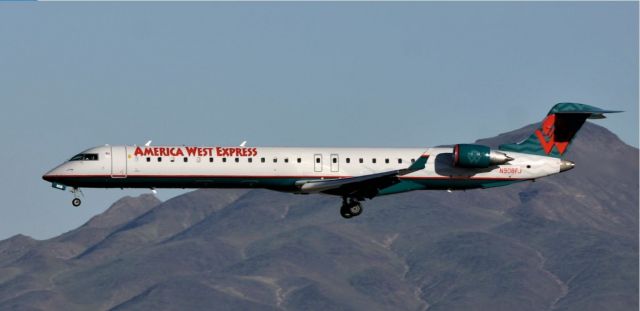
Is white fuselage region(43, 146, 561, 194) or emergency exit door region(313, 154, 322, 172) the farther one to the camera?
emergency exit door region(313, 154, 322, 172)

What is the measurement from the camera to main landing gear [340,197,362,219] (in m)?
88.0

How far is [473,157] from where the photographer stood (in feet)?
289

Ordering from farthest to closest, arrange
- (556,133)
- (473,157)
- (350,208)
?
(556,133) → (350,208) → (473,157)

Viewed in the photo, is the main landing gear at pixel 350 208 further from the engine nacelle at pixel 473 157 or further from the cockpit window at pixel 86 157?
the cockpit window at pixel 86 157

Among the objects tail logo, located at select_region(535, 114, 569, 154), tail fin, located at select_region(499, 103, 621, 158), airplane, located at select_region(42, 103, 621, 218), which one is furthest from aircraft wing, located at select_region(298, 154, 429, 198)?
tail logo, located at select_region(535, 114, 569, 154)

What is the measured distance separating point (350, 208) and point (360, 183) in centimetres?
340

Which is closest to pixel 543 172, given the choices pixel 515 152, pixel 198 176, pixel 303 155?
pixel 515 152

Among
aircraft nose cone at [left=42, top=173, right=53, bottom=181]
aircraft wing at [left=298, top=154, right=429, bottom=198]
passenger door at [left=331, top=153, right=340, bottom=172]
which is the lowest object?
aircraft wing at [left=298, top=154, right=429, bottom=198]

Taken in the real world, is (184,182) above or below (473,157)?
below

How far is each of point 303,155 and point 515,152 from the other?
48.3ft

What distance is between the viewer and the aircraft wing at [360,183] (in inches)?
3351

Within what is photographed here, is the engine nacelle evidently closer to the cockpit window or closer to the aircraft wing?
the aircraft wing

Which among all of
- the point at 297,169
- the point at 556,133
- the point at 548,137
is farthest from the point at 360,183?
the point at 556,133

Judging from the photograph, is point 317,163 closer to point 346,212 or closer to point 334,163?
point 334,163
